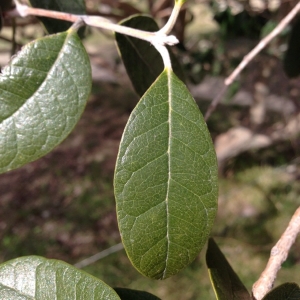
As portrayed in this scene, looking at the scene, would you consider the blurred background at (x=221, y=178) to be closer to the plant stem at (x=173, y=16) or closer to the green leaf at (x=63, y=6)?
the green leaf at (x=63, y=6)

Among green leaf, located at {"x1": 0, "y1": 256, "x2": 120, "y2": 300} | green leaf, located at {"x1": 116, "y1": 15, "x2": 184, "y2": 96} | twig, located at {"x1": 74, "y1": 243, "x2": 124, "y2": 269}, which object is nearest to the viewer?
green leaf, located at {"x1": 0, "y1": 256, "x2": 120, "y2": 300}

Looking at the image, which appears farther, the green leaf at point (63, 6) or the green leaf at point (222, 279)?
the green leaf at point (63, 6)

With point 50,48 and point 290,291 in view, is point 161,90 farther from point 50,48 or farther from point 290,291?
point 290,291

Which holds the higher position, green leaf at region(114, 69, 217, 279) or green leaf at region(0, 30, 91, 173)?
green leaf at region(0, 30, 91, 173)

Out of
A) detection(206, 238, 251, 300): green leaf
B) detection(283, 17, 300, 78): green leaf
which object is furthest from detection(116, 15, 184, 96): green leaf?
detection(283, 17, 300, 78): green leaf

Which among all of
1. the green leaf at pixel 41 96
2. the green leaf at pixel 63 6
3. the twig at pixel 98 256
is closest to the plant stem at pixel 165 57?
the green leaf at pixel 41 96

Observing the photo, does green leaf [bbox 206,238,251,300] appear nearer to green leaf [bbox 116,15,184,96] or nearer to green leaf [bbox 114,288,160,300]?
green leaf [bbox 114,288,160,300]

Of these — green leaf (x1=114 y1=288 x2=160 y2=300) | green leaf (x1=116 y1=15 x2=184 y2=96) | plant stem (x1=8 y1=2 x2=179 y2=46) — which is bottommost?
green leaf (x1=114 y1=288 x2=160 y2=300)
